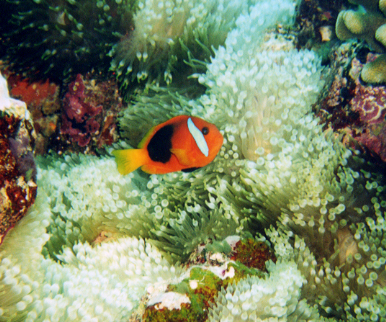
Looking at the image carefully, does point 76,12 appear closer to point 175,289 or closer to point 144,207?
point 144,207

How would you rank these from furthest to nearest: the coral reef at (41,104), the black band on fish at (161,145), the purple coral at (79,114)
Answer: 1. the coral reef at (41,104)
2. the purple coral at (79,114)
3. the black band on fish at (161,145)

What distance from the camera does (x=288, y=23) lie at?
266 cm

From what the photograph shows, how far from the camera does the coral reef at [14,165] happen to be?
1353mm

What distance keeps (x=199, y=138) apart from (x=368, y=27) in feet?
5.86

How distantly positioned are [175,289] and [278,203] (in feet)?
2.55

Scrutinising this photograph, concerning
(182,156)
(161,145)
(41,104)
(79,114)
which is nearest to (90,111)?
(79,114)

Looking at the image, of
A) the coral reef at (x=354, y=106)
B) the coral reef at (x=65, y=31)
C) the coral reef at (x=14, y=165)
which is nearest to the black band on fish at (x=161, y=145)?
the coral reef at (x=14, y=165)

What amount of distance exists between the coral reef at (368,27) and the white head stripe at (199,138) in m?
1.30

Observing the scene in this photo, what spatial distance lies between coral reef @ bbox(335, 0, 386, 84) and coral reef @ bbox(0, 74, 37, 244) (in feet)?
7.34

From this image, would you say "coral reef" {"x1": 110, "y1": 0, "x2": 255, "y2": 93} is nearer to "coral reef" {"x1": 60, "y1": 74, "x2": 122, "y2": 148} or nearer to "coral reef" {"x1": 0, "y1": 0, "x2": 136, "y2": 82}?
"coral reef" {"x1": 0, "y1": 0, "x2": 136, "y2": 82}

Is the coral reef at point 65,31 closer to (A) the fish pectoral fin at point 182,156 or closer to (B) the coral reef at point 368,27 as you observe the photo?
(A) the fish pectoral fin at point 182,156

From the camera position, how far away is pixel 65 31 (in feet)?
7.67

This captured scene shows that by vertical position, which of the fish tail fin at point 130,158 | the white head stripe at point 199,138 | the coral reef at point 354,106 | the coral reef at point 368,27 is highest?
the coral reef at point 368,27

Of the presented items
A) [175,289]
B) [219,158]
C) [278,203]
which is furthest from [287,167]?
[175,289]
